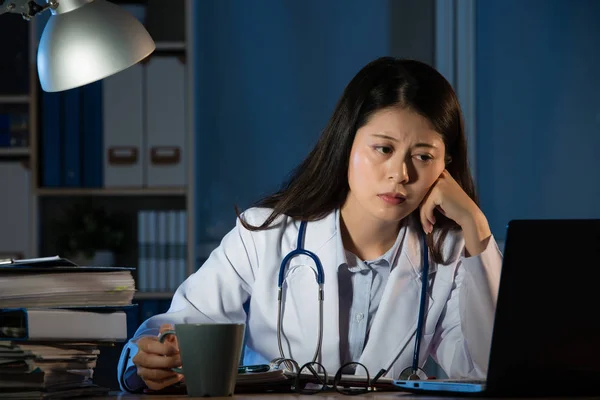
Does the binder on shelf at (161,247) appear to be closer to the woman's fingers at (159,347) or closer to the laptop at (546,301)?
Result: the woman's fingers at (159,347)

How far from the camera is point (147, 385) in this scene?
1284 millimetres

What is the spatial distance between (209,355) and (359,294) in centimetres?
74

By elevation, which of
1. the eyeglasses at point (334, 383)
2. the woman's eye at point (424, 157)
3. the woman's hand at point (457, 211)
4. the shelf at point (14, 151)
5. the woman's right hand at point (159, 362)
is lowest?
the eyeglasses at point (334, 383)

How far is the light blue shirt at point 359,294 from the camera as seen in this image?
175 cm

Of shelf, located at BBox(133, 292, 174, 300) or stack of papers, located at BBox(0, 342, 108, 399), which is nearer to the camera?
stack of papers, located at BBox(0, 342, 108, 399)

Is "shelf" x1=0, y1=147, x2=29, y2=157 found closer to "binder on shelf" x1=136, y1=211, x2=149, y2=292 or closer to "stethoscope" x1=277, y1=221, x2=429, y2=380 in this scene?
"binder on shelf" x1=136, y1=211, x2=149, y2=292

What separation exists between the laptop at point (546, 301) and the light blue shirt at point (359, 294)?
2.19 ft

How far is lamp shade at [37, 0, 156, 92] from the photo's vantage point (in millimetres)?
1339

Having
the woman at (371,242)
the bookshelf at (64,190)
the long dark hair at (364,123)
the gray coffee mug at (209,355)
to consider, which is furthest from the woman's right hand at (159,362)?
the bookshelf at (64,190)

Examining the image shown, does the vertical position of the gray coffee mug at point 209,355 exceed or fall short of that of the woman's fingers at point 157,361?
it exceeds it

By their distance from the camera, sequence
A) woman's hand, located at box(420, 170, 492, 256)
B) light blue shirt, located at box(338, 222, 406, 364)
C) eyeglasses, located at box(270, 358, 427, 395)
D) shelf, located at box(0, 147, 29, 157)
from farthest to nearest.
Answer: shelf, located at box(0, 147, 29, 157)
light blue shirt, located at box(338, 222, 406, 364)
woman's hand, located at box(420, 170, 492, 256)
eyeglasses, located at box(270, 358, 427, 395)

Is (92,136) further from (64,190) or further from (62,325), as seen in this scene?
(62,325)

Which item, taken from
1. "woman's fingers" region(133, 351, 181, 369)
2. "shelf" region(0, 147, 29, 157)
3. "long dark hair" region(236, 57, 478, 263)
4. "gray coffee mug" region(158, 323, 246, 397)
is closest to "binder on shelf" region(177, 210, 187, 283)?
"shelf" region(0, 147, 29, 157)

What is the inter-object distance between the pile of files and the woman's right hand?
0.07 m
